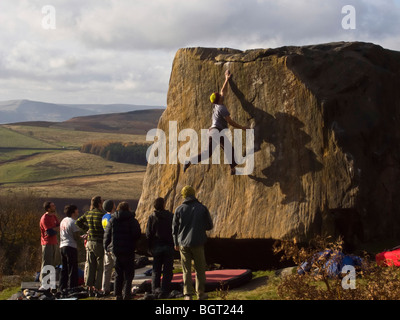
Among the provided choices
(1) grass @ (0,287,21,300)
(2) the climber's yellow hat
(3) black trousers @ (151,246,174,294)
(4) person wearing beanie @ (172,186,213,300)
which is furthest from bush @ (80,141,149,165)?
(4) person wearing beanie @ (172,186,213,300)

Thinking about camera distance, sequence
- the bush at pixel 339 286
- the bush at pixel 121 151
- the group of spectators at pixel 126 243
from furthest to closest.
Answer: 1. the bush at pixel 121 151
2. the group of spectators at pixel 126 243
3. the bush at pixel 339 286

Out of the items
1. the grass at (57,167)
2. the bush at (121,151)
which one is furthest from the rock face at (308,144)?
the bush at (121,151)

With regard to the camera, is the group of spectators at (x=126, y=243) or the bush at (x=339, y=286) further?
the group of spectators at (x=126, y=243)

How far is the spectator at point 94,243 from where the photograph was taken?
45.8 ft

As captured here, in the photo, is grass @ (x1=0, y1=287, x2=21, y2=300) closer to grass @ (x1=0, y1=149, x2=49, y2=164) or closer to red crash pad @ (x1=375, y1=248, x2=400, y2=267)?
red crash pad @ (x1=375, y1=248, x2=400, y2=267)

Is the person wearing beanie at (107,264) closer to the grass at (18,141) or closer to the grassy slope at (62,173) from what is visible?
the grassy slope at (62,173)

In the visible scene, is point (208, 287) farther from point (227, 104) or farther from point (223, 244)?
point (227, 104)

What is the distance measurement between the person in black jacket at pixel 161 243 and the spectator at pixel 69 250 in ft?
6.40

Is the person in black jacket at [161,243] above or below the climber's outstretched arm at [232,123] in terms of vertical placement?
below

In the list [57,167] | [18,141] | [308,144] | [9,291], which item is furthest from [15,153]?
[308,144]

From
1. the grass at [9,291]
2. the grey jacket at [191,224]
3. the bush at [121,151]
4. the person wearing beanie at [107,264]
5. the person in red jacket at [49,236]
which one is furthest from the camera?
the bush at [121,151]

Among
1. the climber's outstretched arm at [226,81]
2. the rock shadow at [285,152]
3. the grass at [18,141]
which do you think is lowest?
the rock shadow at [285,152]

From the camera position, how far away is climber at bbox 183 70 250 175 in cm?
1549
